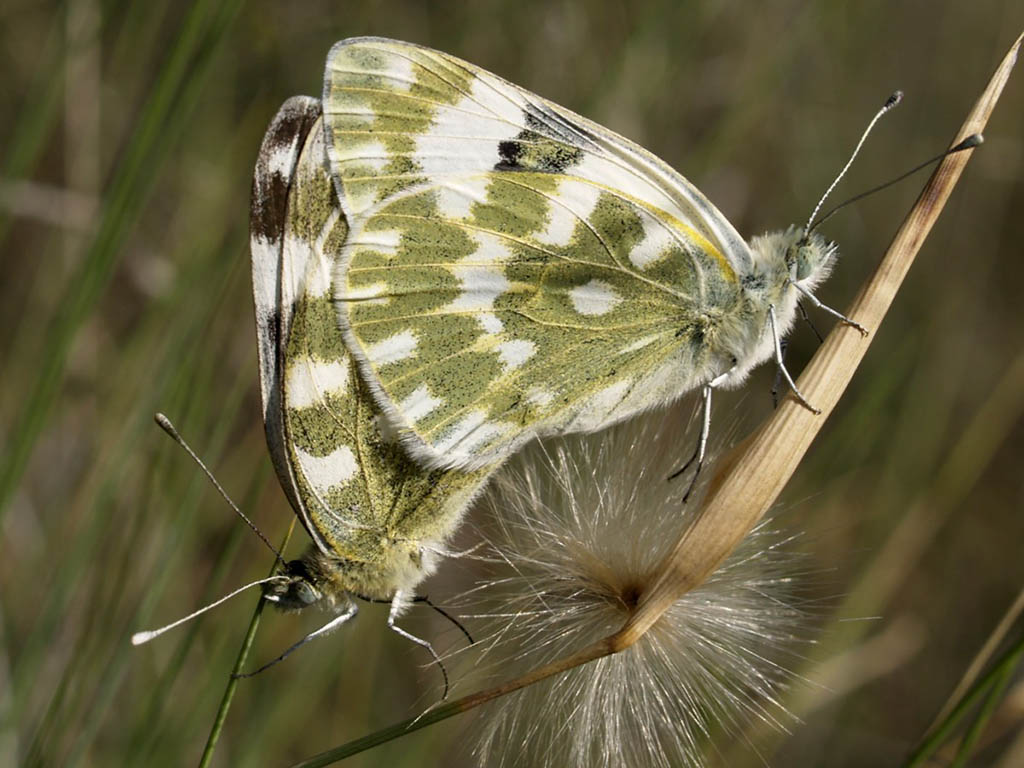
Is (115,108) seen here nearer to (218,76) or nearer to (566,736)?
(218,76)

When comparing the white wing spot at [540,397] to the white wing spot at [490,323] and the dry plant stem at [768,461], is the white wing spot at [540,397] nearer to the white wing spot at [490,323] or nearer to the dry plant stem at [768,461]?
the white wing spot at [490,323]

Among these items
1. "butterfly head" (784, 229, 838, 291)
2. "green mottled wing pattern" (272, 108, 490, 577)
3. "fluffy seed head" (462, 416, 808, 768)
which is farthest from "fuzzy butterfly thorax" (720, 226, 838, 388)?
"green mottled wing pattern" (272, 108, 490, 577)

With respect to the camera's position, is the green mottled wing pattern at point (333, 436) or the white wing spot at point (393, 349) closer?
the green mottled wing pattern at point (333, 436)

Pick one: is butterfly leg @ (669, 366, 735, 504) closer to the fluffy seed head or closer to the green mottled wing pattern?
the fluffy seed head

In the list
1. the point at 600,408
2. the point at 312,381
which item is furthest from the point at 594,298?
the point at 312,381

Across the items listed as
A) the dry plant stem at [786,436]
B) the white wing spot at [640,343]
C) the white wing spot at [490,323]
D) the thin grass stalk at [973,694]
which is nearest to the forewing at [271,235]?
the white wing spot at [490,323]
